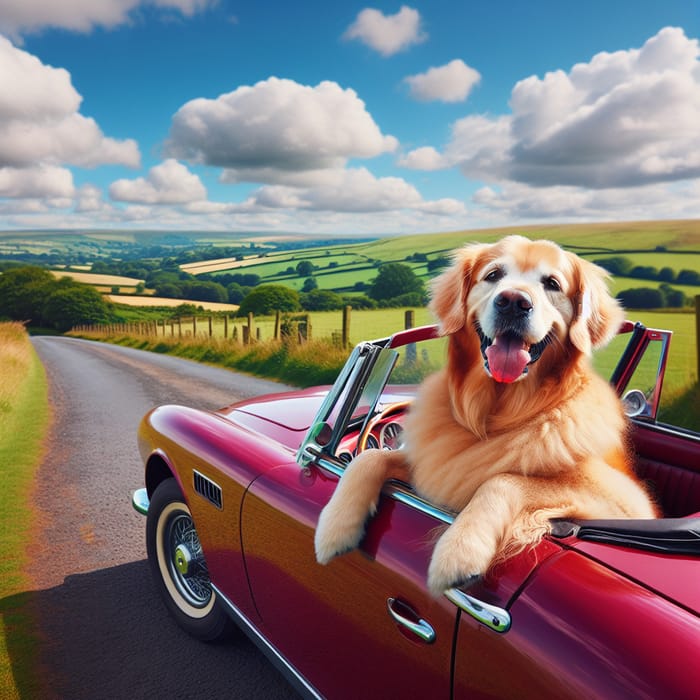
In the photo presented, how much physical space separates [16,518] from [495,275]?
4.58 meters

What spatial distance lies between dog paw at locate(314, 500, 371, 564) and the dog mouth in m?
0.64

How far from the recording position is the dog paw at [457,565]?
1.39m

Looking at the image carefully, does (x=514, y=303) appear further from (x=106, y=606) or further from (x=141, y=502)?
(x=106, y=606)

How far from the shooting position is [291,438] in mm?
2881

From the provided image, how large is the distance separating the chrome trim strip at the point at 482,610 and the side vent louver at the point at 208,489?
1.42 meters

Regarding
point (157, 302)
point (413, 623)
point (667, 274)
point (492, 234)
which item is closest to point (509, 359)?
point (413, 623)

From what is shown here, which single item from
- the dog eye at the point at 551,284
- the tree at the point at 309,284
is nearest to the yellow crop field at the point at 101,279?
the tree at the point at 309,284

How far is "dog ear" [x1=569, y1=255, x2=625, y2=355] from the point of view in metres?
1.92

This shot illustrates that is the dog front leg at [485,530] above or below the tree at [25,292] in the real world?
above

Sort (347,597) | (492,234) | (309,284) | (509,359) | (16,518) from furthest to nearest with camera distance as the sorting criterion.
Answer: (309,284) → (492,234) → (16,518) → (509,359) → (347,597)

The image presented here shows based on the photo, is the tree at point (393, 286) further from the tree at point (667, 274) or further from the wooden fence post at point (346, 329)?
the tree at point (667, 274)

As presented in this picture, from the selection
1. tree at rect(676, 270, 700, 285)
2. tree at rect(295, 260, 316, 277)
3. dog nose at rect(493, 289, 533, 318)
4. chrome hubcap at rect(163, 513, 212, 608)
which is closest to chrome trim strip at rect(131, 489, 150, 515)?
chrome hubcap at rect(163, 513, 212, 608)

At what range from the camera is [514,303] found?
1826 millimetres

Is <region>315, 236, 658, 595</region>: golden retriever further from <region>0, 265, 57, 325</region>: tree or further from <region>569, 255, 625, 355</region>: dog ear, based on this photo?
<region>0, 265, 57, 325</region>: tree
